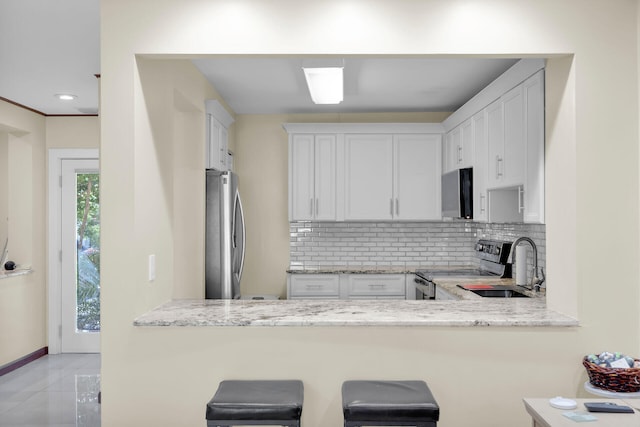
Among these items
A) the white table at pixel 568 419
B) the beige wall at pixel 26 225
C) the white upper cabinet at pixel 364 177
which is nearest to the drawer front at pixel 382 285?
the white upper cabinet at pixel 364 177

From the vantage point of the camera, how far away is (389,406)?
198 centimetres

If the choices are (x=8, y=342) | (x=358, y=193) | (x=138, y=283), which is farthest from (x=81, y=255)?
(x=138, y=283)

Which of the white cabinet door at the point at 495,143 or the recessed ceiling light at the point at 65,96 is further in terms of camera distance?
the recessed ceiling light at the point at 65,96

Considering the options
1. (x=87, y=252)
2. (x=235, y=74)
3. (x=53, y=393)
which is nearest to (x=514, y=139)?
(x=235, y=74)

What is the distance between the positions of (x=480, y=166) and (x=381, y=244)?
5.77 ft

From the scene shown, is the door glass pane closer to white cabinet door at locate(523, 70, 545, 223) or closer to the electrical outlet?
the electrical outlet

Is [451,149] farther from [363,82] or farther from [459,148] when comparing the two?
[363,82]

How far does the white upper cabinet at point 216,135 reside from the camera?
13.2 feet

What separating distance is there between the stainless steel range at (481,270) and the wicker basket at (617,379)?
83.7 inches

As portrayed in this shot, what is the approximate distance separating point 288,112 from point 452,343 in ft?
11.9

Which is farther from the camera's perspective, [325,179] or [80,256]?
[80,256]

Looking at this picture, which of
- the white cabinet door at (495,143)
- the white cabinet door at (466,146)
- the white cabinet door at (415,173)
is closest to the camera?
the white cabinet door at (495,143)

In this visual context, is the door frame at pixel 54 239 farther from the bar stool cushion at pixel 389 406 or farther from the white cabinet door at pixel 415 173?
the bar stool cushion at pixel 389 406

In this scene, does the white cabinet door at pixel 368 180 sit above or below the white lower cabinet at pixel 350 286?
above
